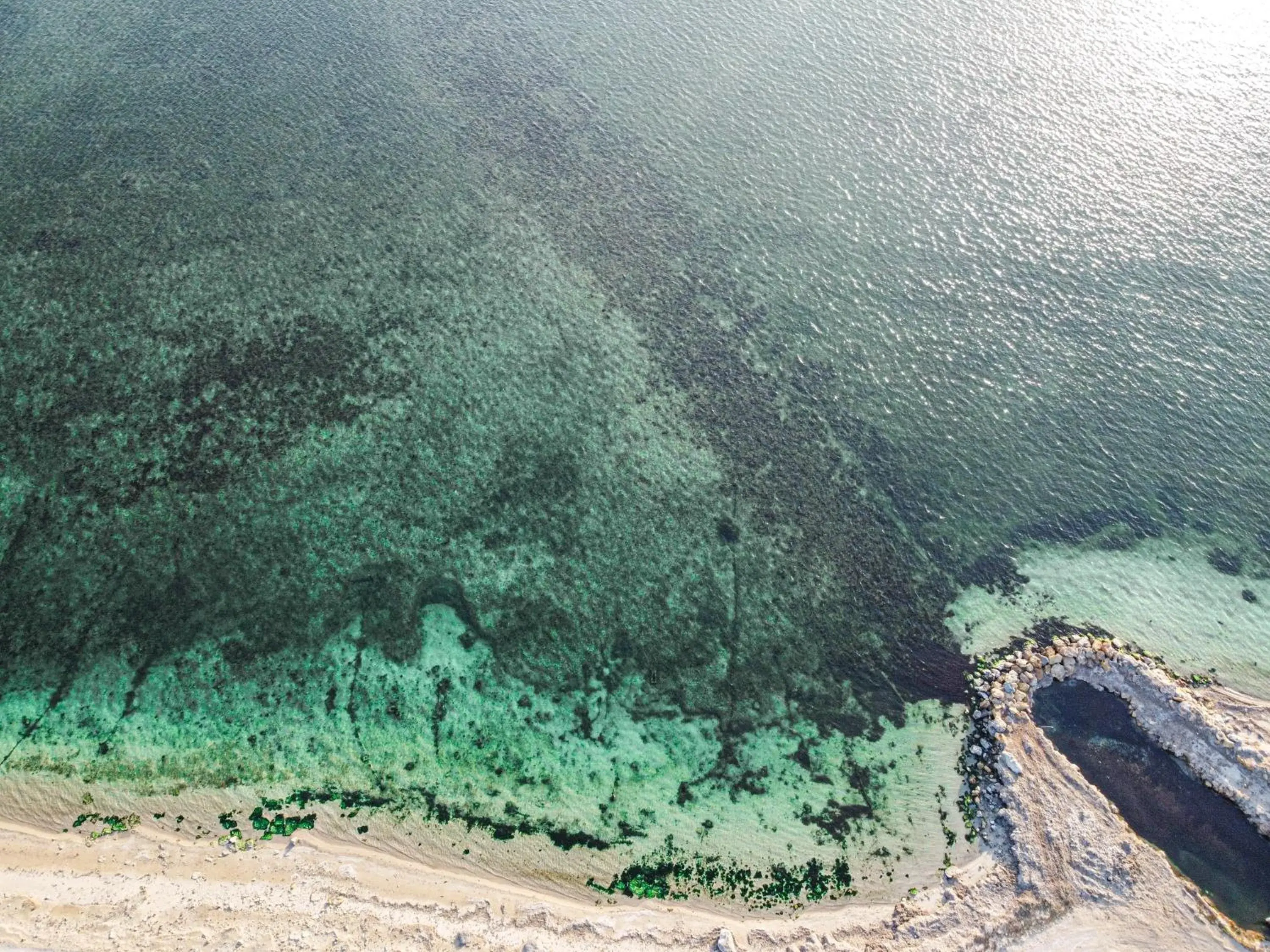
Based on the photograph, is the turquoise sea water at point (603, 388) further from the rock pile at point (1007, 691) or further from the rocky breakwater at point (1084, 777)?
the rocky breakwater at point (1084, 777)

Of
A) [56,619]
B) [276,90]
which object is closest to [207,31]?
[276,90]

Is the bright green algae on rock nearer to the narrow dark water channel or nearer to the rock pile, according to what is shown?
the rock pile

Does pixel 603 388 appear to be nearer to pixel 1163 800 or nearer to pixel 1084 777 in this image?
pixel 1084 777

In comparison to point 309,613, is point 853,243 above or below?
A: above

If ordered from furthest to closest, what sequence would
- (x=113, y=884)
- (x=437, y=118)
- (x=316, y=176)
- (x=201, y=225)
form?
(x=437, y=118) → (x=316, y=176) → (x=201, y=225) → (x=113, y=884)

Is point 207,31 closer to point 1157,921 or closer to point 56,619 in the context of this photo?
point 56,619

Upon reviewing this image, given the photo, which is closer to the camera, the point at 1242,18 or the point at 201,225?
the point at 201,225

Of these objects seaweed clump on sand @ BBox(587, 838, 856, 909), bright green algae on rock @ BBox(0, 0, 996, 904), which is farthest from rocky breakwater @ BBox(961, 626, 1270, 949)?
seaweed clump on sand @ BBox(587, 838, 856, 909)

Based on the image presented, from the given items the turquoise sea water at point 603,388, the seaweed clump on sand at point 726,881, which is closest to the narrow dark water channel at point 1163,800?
the turquoise sea water at point 603,388
